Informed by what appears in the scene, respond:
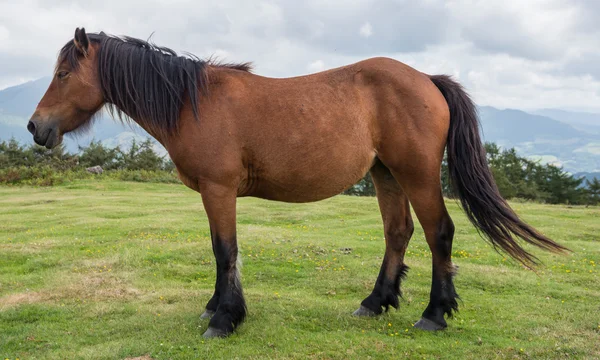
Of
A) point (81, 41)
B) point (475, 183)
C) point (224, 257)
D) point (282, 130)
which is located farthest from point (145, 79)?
point (475, 183)

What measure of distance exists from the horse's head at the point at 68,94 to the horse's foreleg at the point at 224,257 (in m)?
1.60

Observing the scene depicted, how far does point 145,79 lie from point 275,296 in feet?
10.4

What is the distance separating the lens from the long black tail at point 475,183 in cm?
486

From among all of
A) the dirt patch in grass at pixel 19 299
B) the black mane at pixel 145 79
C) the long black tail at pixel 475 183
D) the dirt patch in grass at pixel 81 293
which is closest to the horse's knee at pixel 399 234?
the long black tail at pixel 475 183

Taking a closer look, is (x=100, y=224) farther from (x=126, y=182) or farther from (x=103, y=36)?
(x=126, y=182)

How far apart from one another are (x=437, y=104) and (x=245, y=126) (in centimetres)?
204

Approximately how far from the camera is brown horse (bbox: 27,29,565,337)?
4629mm

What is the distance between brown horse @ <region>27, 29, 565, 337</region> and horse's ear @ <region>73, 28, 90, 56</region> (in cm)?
2

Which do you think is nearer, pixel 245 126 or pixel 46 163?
pixel 245 126

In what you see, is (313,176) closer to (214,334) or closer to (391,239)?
(391,239)

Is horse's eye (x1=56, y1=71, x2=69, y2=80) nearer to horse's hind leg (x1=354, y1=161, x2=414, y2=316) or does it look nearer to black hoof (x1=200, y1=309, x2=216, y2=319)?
black hoof (x1=200, y1=309, x2=216, y2=319)

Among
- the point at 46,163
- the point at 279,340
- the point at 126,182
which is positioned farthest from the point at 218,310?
the point at 46,163

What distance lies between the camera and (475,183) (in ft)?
16.2

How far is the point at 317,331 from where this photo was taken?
486 cm
